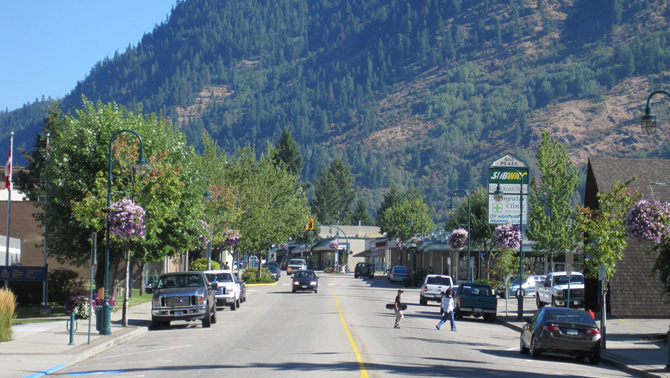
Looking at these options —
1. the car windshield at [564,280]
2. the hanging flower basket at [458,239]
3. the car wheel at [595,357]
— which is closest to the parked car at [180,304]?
the car wheel at [595,357]

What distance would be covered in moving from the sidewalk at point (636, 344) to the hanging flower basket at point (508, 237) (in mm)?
3424

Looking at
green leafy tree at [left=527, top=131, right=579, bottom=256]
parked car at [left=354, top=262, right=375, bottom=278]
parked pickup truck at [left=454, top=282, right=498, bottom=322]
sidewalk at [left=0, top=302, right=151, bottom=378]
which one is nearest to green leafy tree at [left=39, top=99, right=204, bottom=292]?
sidewalk at [left=0, top=302, right=151, bottom=378]

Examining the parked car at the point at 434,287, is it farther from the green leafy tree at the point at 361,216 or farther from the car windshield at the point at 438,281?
the green leafy tree at the point at 361,216

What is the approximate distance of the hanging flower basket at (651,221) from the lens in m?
22.3

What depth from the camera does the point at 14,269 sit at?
108ft

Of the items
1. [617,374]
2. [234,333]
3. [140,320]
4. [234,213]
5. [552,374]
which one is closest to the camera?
[552,374]

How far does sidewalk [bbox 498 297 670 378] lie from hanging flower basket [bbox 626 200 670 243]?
3392mm

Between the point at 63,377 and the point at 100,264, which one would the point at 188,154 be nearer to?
the point at 100,264

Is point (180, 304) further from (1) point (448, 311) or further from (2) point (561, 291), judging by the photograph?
(2) point (561, 291)

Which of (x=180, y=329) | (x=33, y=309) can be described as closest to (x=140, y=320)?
(x=180, y=329)

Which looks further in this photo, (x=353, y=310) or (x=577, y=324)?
(x=353, y=310)

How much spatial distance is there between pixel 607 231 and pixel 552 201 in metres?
27.0

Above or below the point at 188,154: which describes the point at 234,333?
below

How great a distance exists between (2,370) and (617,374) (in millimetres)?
14089
